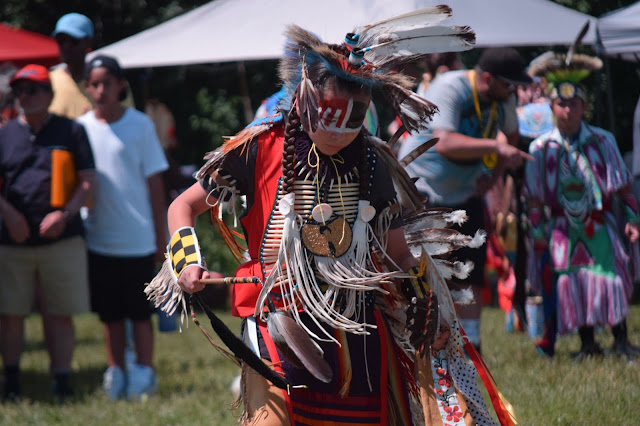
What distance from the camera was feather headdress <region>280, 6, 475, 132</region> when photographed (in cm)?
298

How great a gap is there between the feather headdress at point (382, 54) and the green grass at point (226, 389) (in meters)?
1.63

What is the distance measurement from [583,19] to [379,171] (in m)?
4.44

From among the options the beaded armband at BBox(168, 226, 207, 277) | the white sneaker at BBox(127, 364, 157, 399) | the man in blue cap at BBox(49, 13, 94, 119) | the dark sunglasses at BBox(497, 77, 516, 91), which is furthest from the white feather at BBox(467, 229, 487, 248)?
the man in blue cap at BBox(49, 13, 94, 119)

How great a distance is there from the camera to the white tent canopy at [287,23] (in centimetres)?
613

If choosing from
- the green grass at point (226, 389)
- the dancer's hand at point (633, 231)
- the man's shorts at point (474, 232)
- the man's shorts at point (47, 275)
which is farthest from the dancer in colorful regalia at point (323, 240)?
the dancer's hand at point (633, 231)

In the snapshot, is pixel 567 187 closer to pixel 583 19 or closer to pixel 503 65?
pixel 503 65

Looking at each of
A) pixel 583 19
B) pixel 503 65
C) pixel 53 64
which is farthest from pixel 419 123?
pixel 53 64

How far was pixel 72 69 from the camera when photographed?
627 cm

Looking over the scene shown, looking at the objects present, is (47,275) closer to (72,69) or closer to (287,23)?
(72,69)

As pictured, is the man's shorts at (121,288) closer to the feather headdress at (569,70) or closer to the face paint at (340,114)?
the feather headdress at (569,70)

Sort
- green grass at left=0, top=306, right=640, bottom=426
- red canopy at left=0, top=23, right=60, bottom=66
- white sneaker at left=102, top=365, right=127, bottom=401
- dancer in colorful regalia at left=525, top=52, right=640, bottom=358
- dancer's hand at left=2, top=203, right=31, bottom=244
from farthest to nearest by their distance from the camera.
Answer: red canopy at left=0, top=23, right=60, bottom=66
dancer in colorful regalia at left=525, top=52, right=640, bottom=358
white sneaker at left=102, top=365, right=127, bottom=401
dancer's hand at left=2, top=203, right=31, bottom=244
green grass at left=0, top=306, right=640, bottom=426

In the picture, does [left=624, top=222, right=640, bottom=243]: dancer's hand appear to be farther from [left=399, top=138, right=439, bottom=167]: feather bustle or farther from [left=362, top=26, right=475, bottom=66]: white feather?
[left=362, top=26, right=475, bottom=66]: white feather

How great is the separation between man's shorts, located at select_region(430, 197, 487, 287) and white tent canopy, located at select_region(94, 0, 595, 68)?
4.59 feet

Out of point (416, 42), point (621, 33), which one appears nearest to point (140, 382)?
point (416, 42)
